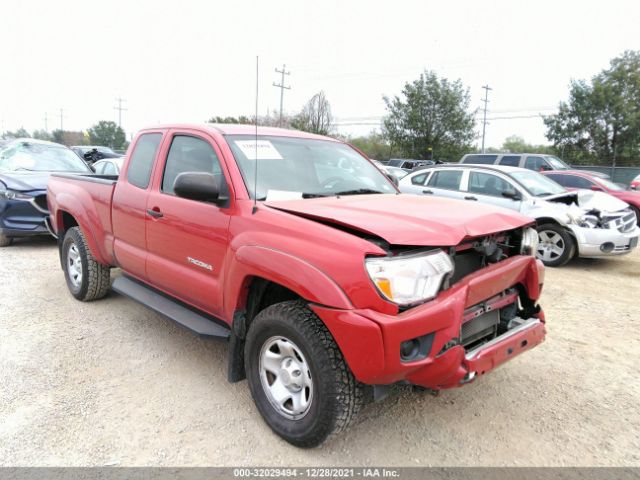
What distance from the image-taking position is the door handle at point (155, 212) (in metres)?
3.67

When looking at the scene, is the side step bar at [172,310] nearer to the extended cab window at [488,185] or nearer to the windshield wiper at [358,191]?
the windshield wiper at [358,191]

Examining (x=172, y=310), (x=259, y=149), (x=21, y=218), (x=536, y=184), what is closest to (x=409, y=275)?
(x=259, y=149)

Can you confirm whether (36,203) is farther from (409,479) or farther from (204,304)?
(409,479)

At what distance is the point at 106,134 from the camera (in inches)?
2908

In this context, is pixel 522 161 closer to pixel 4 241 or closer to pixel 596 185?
pixel 596 185

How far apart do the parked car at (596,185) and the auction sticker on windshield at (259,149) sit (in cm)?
999

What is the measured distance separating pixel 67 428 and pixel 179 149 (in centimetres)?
Result: 218

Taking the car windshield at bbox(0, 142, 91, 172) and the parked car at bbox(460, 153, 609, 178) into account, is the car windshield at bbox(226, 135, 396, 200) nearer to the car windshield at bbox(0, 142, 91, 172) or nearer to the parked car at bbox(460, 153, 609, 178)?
the car windshield at bbox(0, 142, 91, 172)

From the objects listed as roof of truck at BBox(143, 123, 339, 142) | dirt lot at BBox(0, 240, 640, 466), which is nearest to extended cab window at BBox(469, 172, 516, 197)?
dirt lot at BBox(0, 240, 640, 466)

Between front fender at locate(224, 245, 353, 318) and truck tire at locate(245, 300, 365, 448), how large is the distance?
0.19 meters

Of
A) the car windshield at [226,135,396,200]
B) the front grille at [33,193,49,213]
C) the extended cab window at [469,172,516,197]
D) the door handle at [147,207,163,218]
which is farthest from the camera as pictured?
the extended cab window at [469,172,516,197]

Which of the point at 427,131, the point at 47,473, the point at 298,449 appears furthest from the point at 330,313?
the point at 427,131

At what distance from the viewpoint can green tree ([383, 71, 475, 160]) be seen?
112ft

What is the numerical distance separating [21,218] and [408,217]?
284 inches
